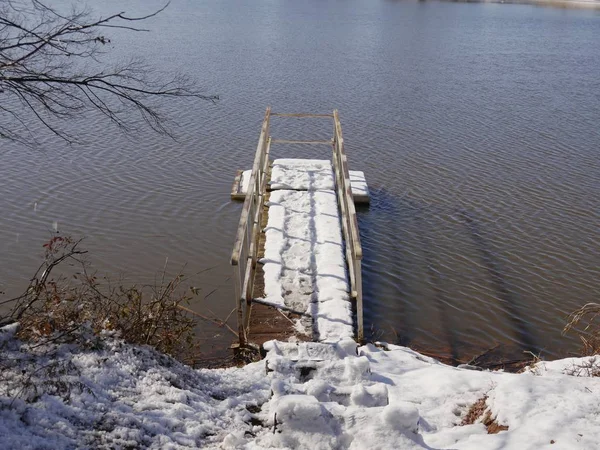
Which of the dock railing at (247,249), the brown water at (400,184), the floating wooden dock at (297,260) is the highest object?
the dock railing at (247,249)

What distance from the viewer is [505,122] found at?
21.6m

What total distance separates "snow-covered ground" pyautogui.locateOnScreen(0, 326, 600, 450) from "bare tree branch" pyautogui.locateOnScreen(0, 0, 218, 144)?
1.92 meters

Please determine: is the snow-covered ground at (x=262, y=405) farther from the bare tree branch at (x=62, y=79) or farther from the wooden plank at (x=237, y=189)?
the wooden plank at (x=237, y=189)

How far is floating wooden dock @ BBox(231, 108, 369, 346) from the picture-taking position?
800 centimetres

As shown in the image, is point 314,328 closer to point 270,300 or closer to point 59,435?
point 270,300

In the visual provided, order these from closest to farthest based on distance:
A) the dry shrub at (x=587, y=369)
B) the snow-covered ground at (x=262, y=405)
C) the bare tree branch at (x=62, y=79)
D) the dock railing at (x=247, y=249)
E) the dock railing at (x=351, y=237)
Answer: the snow-covered ground at (x=262, y=405) < the bare tree branch at (x=62, y=79) < the dry shrub at (x=587, y=369) < the dock railing at (x=247, y=249) < the dock railing at (x=351, y=237)

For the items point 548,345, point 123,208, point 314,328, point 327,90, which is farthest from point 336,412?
point 327,90

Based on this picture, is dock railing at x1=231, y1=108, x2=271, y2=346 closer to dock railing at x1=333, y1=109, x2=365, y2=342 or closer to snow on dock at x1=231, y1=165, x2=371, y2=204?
snow on dock at x1=231, y1=165, x2=371, y2=204

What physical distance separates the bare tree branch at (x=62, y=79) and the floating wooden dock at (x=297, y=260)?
225 centimetres

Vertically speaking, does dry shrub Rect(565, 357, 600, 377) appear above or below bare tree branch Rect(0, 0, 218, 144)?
below

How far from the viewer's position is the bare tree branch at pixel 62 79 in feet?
16.6

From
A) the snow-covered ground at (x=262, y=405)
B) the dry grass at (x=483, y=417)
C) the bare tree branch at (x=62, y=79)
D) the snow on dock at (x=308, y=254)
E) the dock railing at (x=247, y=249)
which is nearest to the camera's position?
the snow-covered ground at (x=262, y=405)

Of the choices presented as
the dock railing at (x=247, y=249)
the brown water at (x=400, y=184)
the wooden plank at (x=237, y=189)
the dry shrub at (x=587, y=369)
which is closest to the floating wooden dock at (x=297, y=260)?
the dock railing at (x=247, y=249)

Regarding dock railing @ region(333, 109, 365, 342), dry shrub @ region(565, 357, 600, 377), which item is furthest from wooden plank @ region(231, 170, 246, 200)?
dry shrub @ region(565, 357, 600, 377)
